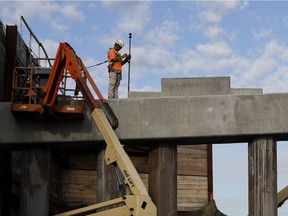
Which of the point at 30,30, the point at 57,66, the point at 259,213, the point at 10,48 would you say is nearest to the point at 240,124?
the point at 259,213

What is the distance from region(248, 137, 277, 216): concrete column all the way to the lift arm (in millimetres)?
3949

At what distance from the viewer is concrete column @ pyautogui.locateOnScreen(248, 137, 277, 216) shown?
58.6ft

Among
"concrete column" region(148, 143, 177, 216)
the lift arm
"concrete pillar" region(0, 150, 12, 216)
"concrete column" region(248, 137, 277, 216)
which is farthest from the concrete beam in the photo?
"concrete pillar" region(0, 150, 12, 216)

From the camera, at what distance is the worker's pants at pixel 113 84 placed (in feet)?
65.1

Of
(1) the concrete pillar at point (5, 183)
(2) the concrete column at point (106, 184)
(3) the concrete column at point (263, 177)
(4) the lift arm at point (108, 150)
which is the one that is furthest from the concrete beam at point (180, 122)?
(1) the concrete pillar at point (5, 183)

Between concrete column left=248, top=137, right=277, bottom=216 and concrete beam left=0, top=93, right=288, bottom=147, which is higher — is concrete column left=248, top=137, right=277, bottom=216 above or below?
below

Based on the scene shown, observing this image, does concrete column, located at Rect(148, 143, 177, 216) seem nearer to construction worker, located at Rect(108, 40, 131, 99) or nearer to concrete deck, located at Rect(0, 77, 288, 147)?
concrete deck, located at Rect(0, 77, 288, 147)

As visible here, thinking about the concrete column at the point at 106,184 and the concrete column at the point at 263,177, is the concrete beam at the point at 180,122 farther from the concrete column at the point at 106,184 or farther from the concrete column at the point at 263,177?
the concrete column at the point at 106,184

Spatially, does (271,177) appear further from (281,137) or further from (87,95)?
(87,95)

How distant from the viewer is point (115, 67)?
65.5 feet

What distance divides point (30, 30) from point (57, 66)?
27.7 ft

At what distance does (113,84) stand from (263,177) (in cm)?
558

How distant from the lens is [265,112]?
720 inches

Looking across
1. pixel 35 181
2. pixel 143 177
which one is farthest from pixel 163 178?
pixel 143 177
